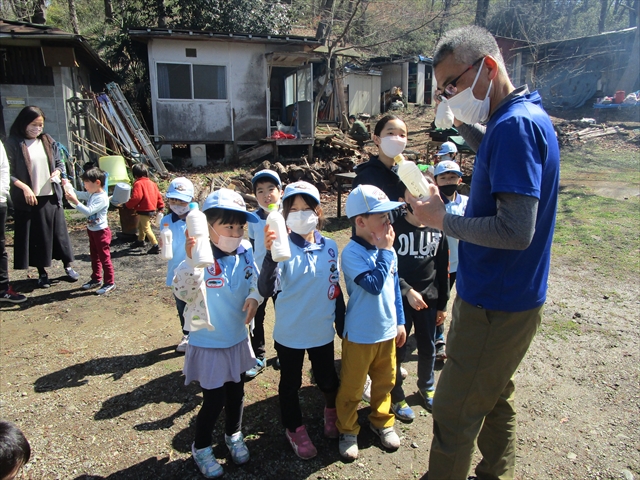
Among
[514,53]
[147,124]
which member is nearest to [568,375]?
[147,124]

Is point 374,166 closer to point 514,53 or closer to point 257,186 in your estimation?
point 257,186

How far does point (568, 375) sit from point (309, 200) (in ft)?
8.97

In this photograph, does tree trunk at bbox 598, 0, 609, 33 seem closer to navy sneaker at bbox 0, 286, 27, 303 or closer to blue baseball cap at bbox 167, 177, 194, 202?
blue baseball cap at bbox 167, 177, 194, 202

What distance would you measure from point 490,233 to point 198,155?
13989 millimetres

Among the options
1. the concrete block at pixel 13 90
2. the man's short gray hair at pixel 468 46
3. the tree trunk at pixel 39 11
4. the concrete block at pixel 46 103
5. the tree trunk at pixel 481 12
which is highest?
the tree trunk at pixel 481 12

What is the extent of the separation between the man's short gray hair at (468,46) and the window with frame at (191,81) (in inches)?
550

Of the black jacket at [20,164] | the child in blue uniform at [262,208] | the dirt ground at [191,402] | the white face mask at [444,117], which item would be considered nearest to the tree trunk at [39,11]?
the black jacket at [20,164]

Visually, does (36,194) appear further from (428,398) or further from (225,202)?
(428,398)

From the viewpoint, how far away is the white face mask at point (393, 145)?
300cm

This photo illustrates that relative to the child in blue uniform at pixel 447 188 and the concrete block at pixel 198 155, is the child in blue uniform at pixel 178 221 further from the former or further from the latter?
the concrete block at pixel 198 155

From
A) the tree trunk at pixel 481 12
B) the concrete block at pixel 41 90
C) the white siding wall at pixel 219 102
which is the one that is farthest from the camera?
the tree trunk at pixel 481 12

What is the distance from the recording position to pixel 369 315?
2715 millimetres

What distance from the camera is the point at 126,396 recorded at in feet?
11.2

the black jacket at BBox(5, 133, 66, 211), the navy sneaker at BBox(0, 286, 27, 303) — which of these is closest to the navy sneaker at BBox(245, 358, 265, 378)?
the navy sneaker at BBox(0, 286, 27, 303)
